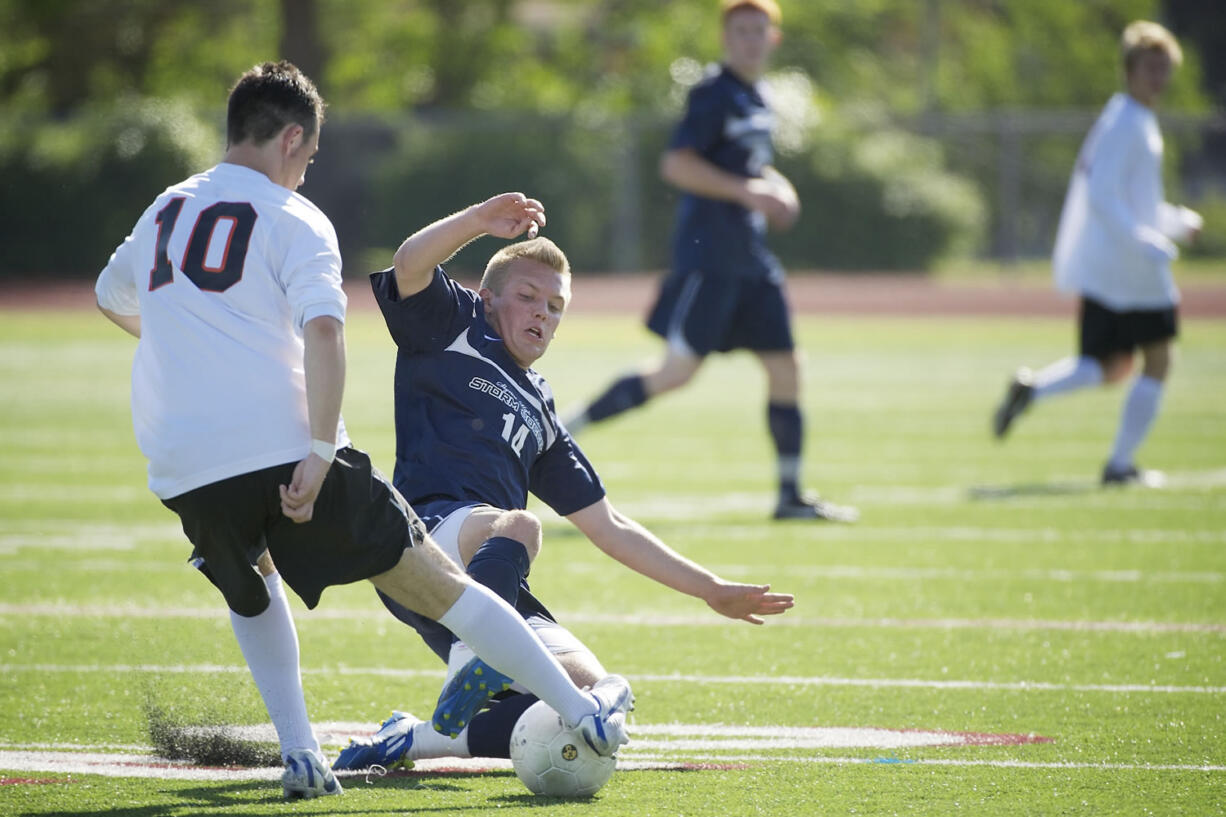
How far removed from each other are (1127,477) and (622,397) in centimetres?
288

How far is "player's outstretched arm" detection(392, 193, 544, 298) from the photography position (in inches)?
155

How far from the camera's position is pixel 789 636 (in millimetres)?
6148

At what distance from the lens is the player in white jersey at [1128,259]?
31.4ft

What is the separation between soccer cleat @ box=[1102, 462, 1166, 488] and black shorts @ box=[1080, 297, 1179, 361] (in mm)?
683

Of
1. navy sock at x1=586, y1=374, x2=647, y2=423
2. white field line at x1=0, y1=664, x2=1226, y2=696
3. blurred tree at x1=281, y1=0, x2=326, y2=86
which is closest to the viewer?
white field line at x1=0, y1=664, x2=1226, y2=696

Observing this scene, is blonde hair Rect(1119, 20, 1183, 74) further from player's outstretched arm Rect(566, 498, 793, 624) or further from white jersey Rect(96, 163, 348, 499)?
white jersey Rect(96, 163, 348, 499)

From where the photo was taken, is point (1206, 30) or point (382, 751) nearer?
point (382, 751)

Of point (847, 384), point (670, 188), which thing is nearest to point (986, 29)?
point (670, 188)

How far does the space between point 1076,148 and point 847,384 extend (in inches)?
812

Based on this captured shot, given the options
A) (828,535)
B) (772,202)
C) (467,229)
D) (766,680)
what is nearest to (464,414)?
(467,229)

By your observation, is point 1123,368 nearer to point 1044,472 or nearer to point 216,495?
point 1044,472

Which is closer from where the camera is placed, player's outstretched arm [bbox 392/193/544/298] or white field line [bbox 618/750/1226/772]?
player's outstretched arm [bbox 392/193/544/298]

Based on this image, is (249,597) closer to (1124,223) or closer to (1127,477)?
(1127,477)

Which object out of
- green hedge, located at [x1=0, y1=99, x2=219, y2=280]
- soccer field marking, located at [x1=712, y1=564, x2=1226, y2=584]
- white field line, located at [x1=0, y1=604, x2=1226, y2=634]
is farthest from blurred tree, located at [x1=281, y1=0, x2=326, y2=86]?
white field line, located at [x1=0, y1=604, x2=1226, y2=634]
